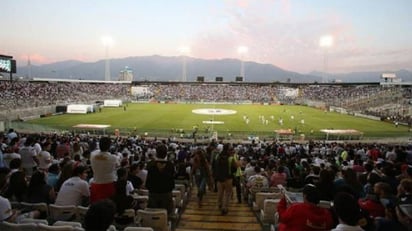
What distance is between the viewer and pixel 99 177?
6.95 m

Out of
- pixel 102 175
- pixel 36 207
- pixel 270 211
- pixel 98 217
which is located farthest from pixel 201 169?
pixel 98 217

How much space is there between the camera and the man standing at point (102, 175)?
688 centimetres

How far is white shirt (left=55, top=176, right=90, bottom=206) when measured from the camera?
6797 millimetres

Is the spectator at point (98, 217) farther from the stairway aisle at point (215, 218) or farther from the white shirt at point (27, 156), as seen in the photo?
the white shirt at point (27, 156)

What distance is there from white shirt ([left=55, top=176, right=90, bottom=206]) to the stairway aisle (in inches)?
84.4

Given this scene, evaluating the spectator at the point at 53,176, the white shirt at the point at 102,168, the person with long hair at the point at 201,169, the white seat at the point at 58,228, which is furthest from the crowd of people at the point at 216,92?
the white seat at the point at 58,228

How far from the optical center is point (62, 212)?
6434 millimetres

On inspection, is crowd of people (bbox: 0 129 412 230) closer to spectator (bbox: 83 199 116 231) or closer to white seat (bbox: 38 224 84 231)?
spectator (bbox: 83 199 116 231)

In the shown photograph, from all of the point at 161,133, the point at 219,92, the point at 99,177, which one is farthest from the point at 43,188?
the point at 219,92

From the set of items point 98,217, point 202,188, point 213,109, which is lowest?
point 213,109

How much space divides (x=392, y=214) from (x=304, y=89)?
109 meters

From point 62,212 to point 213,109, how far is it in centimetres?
6555

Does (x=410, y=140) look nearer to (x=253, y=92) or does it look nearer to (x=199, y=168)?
(x=199, y=168)

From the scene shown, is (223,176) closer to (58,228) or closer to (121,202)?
(121,202)
